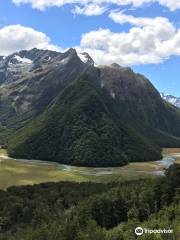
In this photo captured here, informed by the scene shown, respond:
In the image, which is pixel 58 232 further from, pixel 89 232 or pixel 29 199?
pixel 29 199

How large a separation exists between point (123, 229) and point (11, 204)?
245 ft

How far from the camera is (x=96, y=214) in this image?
150 meters

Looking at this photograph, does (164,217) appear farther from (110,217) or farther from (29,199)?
(29,199)

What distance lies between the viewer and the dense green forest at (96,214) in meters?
115

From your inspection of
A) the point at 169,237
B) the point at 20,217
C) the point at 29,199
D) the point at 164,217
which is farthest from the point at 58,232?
the point at 29,199

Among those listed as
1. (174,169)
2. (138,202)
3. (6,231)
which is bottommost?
(6,231)

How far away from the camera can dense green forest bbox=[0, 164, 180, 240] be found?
377 feet

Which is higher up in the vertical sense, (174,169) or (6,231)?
(174,169)

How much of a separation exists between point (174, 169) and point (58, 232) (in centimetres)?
5976

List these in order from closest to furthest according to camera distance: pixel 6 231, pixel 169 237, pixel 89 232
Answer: pixel 169 237 < pixel 89 232 < pixel 6 231

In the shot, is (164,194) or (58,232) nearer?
(58,232)

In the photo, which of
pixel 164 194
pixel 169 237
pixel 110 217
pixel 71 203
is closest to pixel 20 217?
pixel 71 203

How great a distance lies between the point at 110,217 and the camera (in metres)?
151

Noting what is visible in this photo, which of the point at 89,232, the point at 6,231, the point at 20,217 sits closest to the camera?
the point at 89,232
